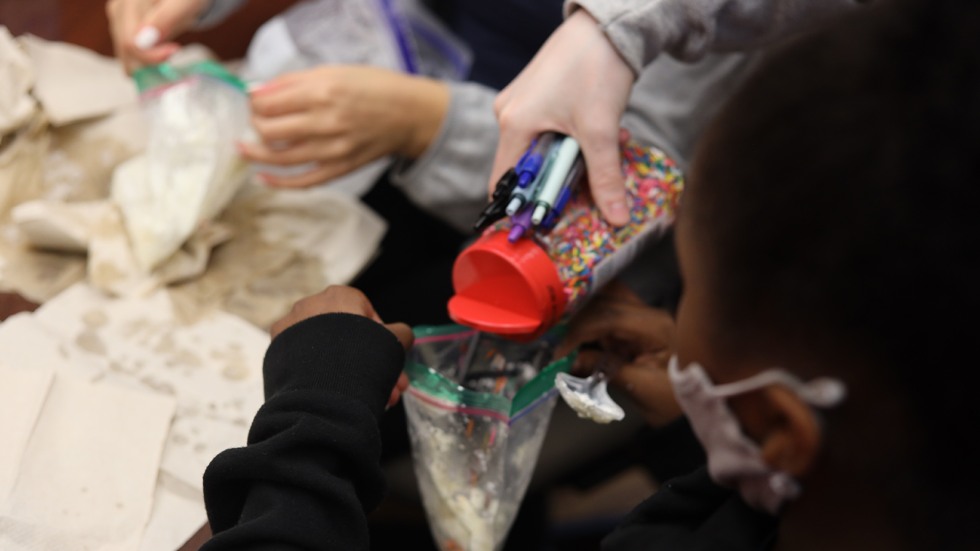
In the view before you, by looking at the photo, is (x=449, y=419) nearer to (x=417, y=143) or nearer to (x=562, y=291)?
(x=562, y=291)

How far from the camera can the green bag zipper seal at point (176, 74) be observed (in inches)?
32.8

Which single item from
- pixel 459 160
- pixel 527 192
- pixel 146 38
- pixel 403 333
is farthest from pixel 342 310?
pixel 146 38

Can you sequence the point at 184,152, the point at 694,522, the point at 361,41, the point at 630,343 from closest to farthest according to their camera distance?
the point at 694,522 < the point at 630,343 < the point at 184,152 < the point at 361,41

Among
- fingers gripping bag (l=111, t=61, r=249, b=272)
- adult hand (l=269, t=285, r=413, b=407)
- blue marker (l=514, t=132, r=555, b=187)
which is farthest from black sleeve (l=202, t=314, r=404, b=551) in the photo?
fingers gripping bag (l=111, t=61, r=249, b=272)

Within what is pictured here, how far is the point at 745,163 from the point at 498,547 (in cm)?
43

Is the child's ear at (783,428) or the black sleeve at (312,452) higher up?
the child's ear at (783,428)

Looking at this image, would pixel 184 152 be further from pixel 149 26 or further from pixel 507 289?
pixel 507 289

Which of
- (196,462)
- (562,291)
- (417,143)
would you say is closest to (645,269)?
(562,291)

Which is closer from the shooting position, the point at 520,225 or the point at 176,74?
the point at 520,225

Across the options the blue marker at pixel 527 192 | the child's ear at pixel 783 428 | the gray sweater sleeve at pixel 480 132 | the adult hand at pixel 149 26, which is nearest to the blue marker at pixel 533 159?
the blue marker at pixel 527 192

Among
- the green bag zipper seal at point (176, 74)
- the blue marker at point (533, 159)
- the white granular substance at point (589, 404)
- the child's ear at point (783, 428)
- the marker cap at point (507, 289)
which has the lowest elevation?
the white granular substance at point (589, 404)

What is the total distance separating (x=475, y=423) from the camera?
26.0 inches

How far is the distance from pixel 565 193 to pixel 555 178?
13 millimetres

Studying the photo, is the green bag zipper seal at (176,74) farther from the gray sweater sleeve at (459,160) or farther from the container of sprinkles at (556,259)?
the container of sprinkles at (556,259)
